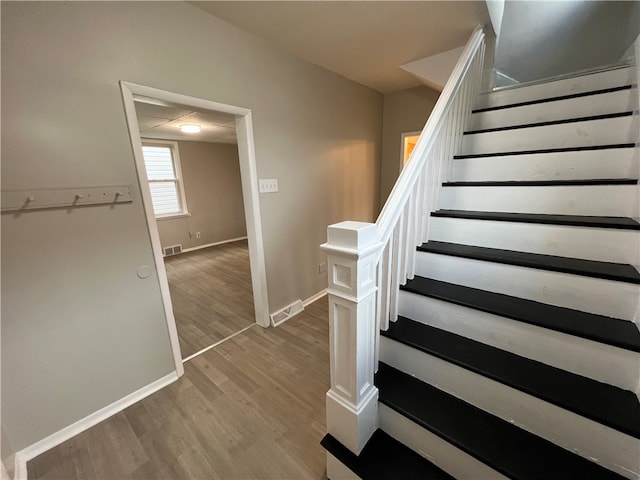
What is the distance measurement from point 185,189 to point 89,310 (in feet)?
13.6

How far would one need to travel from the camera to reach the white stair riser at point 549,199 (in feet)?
3.93

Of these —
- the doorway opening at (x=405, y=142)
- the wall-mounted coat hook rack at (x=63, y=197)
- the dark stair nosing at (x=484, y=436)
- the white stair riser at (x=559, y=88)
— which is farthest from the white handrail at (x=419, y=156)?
the doorway opening at (x=405, y=142)

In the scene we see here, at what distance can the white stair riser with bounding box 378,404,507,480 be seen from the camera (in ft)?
2.94

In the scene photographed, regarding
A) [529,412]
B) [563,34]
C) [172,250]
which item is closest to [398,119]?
[563,34]

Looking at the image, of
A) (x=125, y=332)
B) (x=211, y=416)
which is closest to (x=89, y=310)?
(x=125, y=332)

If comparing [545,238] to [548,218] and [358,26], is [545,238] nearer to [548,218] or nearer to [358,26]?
[548,218]

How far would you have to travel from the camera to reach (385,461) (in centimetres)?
102

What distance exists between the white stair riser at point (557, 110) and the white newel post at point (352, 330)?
1.77 m

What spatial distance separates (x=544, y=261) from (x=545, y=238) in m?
0.15

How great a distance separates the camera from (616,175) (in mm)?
1313

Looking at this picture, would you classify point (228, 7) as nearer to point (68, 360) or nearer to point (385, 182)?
point (68, 360)

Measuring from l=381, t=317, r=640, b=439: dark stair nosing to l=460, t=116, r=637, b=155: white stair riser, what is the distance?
1.33 m

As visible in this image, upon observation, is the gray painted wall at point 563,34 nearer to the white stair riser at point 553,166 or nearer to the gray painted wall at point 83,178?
the white stair riser at point 553,166

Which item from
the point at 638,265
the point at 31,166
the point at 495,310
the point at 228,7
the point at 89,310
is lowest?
the point at 89,310
